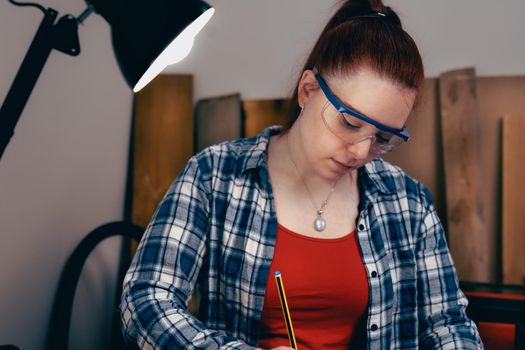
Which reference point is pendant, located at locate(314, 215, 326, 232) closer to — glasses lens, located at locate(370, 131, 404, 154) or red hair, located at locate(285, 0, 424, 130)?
glasses lens, located at locate(370, 131, 404, 154)

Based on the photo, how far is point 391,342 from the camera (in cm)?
135

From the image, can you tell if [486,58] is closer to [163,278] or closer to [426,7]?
[426,7]

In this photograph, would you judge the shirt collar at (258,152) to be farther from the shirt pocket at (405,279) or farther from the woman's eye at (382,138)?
the shirt pocket at (405,279)

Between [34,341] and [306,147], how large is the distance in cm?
97

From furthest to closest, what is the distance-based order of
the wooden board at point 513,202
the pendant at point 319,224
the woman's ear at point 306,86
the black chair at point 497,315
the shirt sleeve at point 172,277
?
the wooden board at point 513,202
the black chair at point 497,315
the pendant at point 319,224
the woman's ear at point 306,86
the shirt sleeve at point 172,277

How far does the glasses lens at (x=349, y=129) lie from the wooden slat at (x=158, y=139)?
3.19 feet

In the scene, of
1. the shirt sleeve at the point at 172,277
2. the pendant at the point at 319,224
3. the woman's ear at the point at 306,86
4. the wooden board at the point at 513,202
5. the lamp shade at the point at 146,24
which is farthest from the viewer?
the wooden board at the point at 513,202

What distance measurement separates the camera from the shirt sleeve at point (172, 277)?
3.47ft

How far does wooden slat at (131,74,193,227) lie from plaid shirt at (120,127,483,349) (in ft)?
2.07

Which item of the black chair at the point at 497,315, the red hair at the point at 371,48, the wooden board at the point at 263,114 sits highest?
the red hair at the point at 371,48

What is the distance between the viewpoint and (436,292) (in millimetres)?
1355

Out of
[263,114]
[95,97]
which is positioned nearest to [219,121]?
[263,114]

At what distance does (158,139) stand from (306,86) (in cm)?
93

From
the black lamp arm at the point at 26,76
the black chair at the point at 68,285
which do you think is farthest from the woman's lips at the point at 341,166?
the black chair at the point at 68,285
